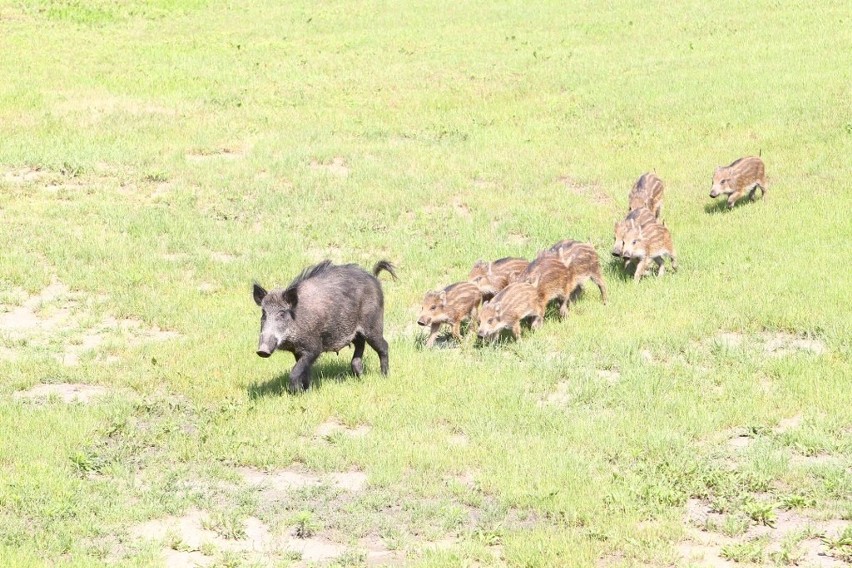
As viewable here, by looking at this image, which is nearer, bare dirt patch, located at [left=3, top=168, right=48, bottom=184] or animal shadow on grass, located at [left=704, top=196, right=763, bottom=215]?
animal shadow on grass, located at [left=704, top=196, right=763, bottom=215]

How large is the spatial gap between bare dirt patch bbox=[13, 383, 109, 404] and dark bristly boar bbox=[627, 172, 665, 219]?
30.4 ft

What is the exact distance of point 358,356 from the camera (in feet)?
41.9

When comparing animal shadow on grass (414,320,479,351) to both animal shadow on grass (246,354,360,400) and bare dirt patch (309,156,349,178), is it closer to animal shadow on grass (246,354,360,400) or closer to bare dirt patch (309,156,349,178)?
animal shadow on grass (246,354,360,400)

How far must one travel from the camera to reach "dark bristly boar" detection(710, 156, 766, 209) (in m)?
18.9

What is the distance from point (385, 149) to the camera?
2291cm

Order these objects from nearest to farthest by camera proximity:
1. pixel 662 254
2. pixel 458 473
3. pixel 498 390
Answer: pixel 458 473
pixel 498 390
pixel 662 254

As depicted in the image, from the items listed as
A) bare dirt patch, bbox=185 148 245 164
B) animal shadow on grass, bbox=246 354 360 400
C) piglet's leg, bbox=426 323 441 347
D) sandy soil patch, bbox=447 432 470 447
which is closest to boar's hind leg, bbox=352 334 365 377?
Answer: animal shadow on grass, bbox=246 354 360 400

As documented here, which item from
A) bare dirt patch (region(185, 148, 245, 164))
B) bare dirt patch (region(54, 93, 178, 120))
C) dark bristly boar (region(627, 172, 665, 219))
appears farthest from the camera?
bare dirt patch (region(54, 93, 178, 120))

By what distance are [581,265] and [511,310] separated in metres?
1.75

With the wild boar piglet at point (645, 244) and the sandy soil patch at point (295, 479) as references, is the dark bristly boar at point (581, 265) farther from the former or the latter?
the sandy soil patch at point (295, 479)

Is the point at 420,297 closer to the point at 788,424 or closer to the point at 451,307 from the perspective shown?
the point at 451,307

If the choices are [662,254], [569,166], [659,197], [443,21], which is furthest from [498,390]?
[443,21]

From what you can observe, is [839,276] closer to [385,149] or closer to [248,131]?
[385,149]

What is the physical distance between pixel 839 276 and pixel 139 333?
30.5 feet
